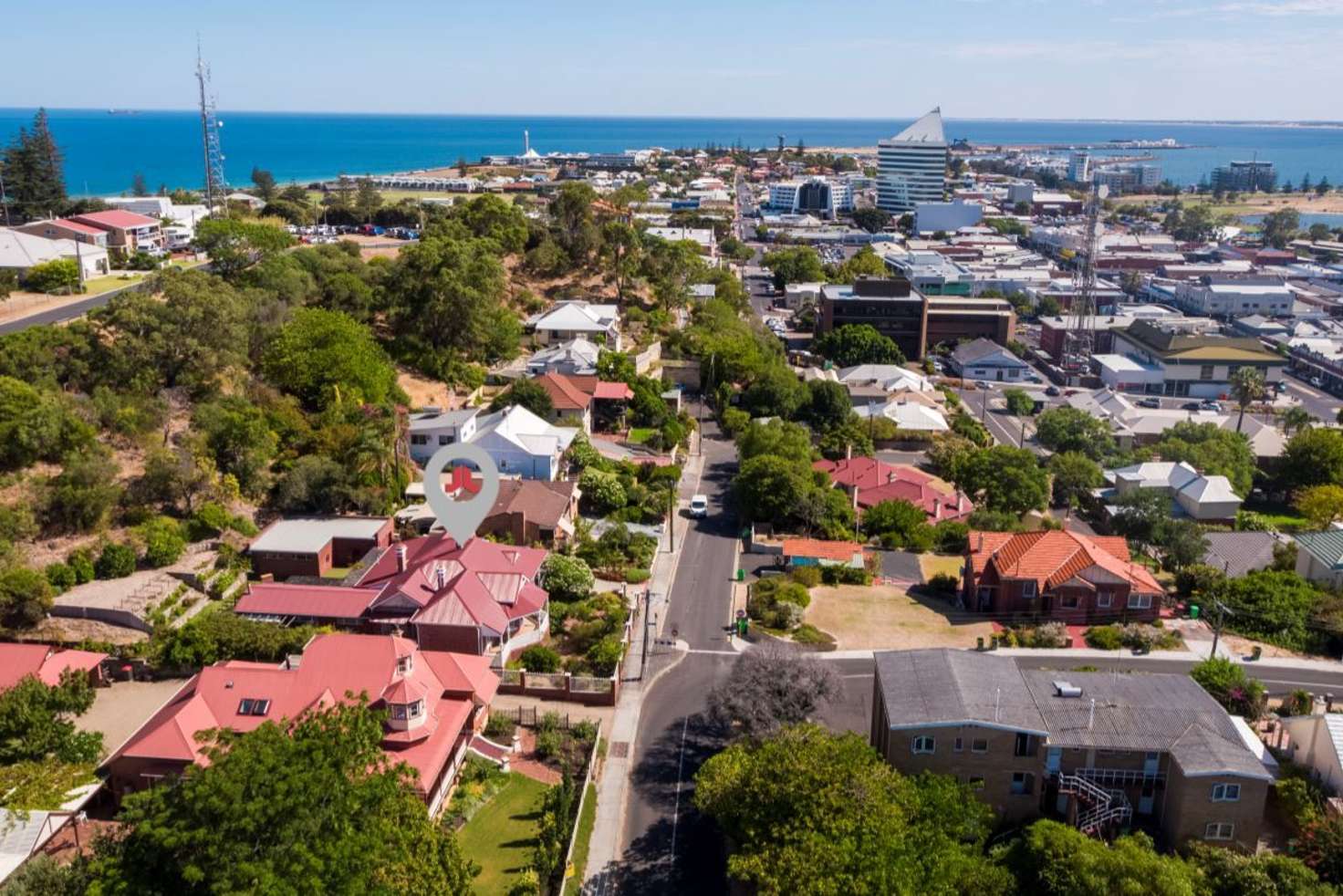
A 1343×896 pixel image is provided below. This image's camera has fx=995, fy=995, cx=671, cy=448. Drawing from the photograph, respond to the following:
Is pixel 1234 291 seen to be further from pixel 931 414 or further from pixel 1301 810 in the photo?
pixel 1301 810

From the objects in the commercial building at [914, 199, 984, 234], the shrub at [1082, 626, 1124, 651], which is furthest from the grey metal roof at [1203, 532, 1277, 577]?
the commercial building at [914, 199, 984, 234]

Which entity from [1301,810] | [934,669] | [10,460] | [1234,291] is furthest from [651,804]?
[1234,291]

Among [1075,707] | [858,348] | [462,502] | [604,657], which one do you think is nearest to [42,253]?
[462,502]

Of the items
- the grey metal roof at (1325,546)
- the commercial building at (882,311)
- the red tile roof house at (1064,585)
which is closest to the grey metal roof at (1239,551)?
the grey metal roof at (1325,546)

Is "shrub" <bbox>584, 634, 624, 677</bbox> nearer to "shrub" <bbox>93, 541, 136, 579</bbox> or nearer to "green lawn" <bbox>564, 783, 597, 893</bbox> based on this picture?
"green lawn" <bbox>564, 783, 597, 893</bbox>

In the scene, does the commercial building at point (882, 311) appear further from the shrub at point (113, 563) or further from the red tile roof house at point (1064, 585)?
the shrub at point (113, 563)
